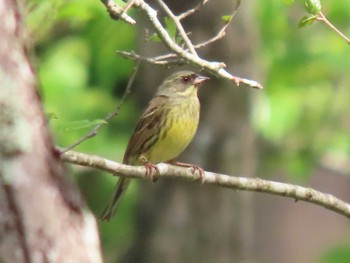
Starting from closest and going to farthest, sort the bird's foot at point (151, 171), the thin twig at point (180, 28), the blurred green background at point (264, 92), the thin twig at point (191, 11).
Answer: the thin twig at point (180, 28), the thin twig at point (191, 11), the bird's foot at point (151, 171), the blurred green background at point (264, 92)

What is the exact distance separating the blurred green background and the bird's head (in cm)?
154

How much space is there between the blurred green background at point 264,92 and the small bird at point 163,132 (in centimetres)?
181

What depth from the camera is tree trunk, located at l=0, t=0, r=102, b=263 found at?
2.19m

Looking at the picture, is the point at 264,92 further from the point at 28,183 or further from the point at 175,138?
the point at 28,183

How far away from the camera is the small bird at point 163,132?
656 cm

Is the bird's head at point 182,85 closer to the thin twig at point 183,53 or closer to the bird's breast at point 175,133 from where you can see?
the bird's breast at point 175,133

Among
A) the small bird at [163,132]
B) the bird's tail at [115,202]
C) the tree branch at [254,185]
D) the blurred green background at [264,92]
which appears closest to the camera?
the tree branch at [254,185]

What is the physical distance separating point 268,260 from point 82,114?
623 centimetres

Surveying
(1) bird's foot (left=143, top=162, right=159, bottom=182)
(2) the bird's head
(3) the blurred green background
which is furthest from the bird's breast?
(3) the blurred green background

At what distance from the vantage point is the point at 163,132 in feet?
22.0

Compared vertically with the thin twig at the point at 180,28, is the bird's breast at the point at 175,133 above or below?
below

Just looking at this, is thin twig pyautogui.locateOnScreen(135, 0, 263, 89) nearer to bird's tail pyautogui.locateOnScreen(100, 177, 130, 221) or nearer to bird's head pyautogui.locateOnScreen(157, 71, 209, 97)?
bird's tail pyautogui.locateOnScreen(100, 177, 130, 221)

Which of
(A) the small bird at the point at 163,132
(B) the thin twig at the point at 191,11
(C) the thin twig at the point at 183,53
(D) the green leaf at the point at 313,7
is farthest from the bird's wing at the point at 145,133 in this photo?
(C) the thin twig at the point at 183,53

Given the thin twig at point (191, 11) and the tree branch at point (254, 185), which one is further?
the tree branch at point (254, 185)
